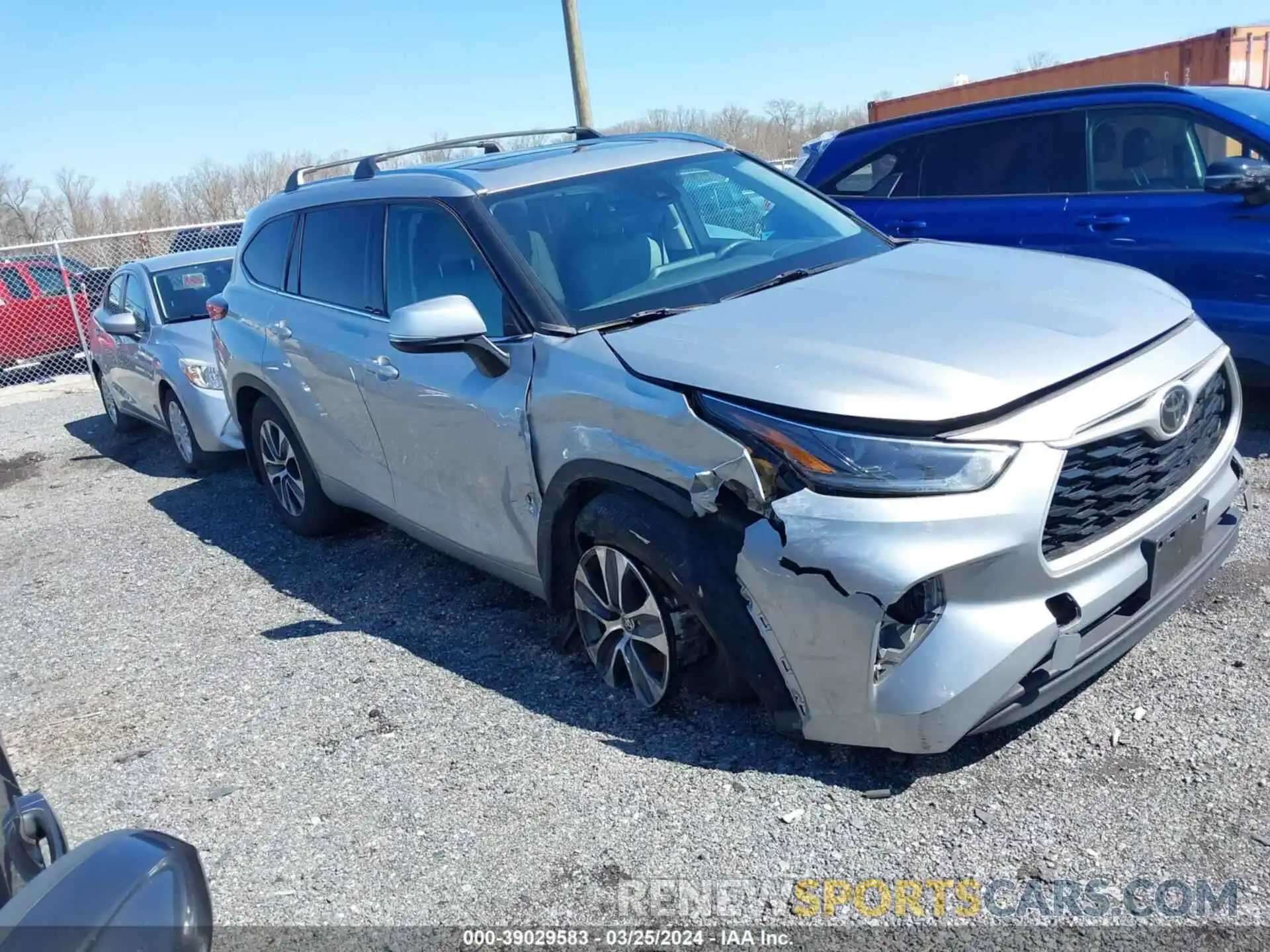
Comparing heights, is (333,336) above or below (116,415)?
above

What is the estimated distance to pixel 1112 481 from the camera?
293 cm

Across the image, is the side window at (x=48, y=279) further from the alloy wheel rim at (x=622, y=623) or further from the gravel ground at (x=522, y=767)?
the alloy wheel rim at (x=622, y=623)

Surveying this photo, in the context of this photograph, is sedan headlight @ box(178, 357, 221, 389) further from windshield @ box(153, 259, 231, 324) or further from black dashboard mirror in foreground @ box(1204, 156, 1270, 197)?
black dashboard mirror in foreground @ box(1204, 156, 1270, 197)

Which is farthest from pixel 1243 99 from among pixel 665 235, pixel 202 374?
pixel 202 374

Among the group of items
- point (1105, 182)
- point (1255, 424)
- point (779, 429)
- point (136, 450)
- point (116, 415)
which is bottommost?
point (136, 450)

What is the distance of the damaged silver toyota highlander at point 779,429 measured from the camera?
2.78 metres

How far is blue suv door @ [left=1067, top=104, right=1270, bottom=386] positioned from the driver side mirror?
0.07m

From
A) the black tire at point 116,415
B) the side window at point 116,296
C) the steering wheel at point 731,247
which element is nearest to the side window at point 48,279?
the black tire at point 116,415

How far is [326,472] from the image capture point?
5406mm

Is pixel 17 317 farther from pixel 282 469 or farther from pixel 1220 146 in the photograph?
pixel 1220 146

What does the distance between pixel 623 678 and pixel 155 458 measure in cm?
652

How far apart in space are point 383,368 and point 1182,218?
4219mm

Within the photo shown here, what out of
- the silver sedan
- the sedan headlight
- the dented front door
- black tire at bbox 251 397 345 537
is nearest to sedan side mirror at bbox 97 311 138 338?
the silver sedan

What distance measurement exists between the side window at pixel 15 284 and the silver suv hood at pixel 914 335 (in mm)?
13046
